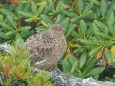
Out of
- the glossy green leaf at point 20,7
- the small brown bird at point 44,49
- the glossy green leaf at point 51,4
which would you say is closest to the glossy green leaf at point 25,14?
the glossy green leaf at point 20,7

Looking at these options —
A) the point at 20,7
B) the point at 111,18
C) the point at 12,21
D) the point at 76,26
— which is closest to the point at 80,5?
the point at 76,26

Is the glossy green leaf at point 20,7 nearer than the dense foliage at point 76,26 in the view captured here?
No

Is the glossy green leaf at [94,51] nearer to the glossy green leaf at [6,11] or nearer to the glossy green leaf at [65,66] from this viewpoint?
the glossy green leaf at [65,66]

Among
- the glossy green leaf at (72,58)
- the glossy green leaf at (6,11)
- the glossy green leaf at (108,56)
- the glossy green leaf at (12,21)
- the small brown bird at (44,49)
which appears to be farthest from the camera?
the glossy green leaf at (6,11)

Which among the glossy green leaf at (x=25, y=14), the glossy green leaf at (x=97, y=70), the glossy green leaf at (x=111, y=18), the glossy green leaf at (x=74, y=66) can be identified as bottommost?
the glossy green leaf at (x=97, y=70)

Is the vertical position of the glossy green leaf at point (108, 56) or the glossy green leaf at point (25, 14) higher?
the glossy green leaf at point (25, 14)

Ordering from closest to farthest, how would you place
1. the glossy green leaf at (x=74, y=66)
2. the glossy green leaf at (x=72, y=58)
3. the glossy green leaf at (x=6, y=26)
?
the glossy green leaf at (x=74, y=66) → the glossy green leaf at (x=72, y=58) → the glossy green leaf at (x=6, y=26)

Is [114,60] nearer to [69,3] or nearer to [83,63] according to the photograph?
[83,63]

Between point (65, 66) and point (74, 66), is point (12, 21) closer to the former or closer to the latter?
point (65, 66)

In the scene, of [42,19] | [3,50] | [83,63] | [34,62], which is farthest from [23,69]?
[42,19]
